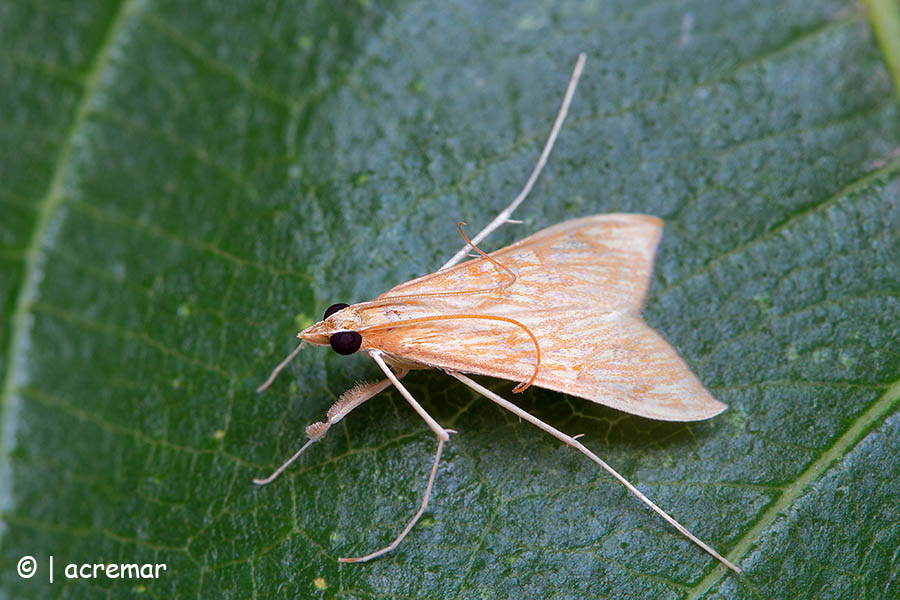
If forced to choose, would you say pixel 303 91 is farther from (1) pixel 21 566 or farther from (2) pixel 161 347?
(1) pixel 21 566

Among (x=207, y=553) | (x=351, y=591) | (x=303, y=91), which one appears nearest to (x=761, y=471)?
(x=351, y=591)

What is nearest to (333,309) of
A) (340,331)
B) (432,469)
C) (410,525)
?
(340,331)

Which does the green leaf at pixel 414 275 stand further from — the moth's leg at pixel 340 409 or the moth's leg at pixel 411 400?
the moth's leg at pixel 411 400

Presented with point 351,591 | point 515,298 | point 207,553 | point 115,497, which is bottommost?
point 351,591

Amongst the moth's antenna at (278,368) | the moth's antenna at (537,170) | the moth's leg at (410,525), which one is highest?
the moth's antenna at (537,170)

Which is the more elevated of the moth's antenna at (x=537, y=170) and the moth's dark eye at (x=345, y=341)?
the moth's antenna at (x=537, y=170)

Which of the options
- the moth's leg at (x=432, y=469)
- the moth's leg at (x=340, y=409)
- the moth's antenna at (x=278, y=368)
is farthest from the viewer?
the moth's antenna at (x=278, y=368)

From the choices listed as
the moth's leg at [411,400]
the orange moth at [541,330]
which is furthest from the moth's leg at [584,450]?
the moth's leg at [411,400]

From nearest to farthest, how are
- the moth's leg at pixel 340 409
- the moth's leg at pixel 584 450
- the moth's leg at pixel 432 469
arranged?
the moth's leg at pixel 584 450 < the moth's leg at pixel 432 469 < the moth's leg at pixel 340 409
